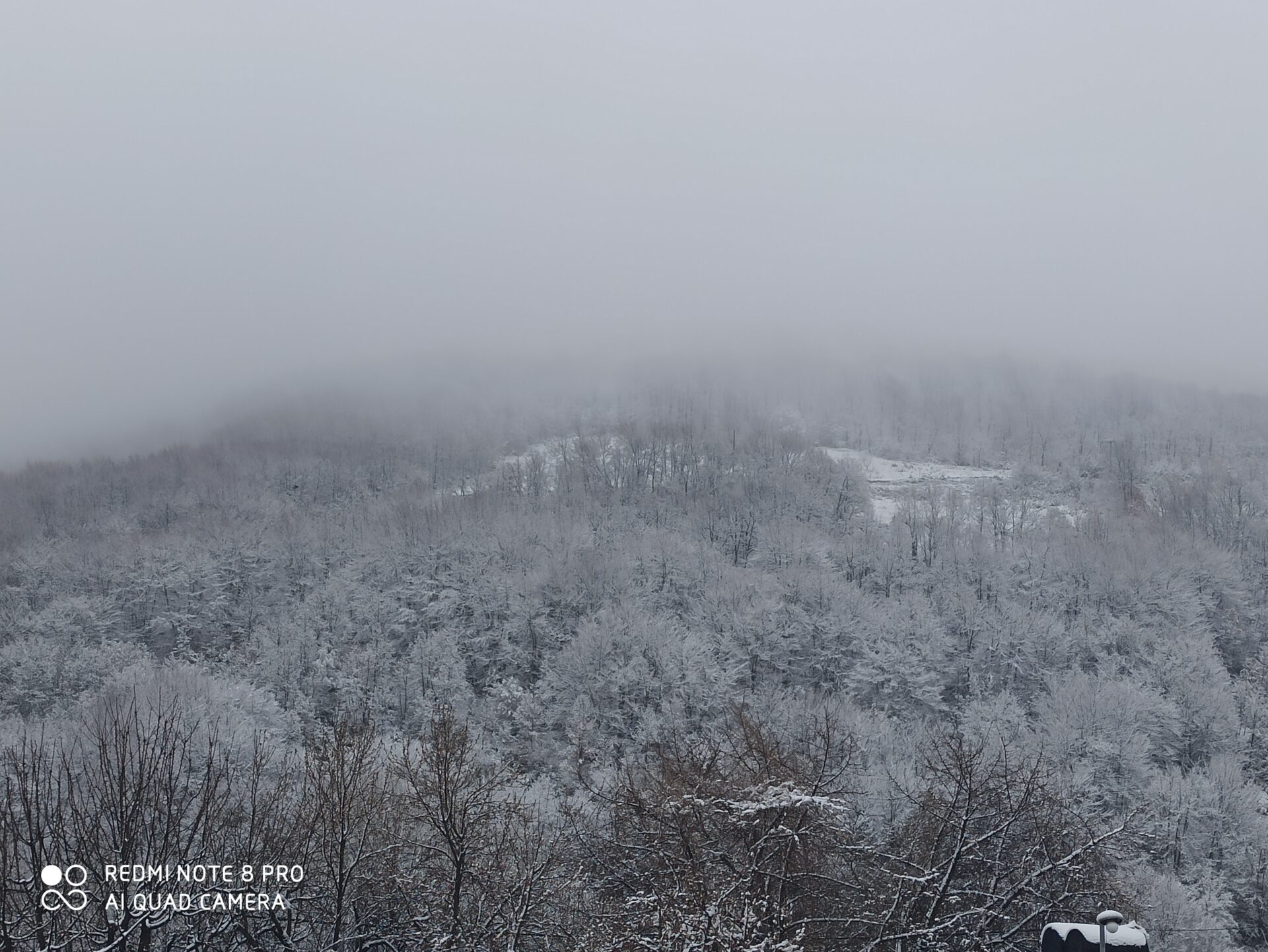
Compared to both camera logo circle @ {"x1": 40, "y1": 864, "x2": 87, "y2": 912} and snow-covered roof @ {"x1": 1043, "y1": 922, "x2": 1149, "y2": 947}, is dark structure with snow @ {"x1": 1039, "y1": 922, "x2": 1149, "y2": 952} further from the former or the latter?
camera logo circle @ {"x1": 40, "y1": 864, "x2": 87, "y2": 912}

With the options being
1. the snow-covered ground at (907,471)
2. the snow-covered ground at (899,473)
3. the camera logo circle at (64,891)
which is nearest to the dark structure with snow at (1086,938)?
the camera logo circle at (64,891)

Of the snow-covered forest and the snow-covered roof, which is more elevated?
the snow-covered roof

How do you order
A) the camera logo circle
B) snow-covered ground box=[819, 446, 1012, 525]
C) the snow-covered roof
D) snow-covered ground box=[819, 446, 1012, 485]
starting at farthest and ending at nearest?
snow-covered ground box=[819, 446, 1012, 485] < snow-covered ground box=[819, 446, 1012, 525] < the camera logo circle < the snow-covered roof

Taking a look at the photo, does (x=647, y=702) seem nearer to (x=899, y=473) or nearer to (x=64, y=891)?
(x=64, y=891)

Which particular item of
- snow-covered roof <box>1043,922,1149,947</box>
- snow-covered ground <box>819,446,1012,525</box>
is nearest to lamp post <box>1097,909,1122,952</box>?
snow-covered roof <box>1043,922,1149,947</box>

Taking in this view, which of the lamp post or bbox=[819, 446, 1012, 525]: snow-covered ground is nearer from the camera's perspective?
the lamp post

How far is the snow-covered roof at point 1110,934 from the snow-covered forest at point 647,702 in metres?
3.38

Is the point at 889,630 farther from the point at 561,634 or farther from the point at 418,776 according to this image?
the point at 418,776

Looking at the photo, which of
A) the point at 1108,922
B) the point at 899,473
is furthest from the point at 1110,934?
the point at 899,473

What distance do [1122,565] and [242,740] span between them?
228ft

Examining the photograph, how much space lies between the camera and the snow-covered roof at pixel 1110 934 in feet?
15.9

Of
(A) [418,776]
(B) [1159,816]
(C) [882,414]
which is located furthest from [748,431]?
(A) [418,776]

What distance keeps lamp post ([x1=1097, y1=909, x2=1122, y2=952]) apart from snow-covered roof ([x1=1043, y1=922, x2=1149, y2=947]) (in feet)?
0.05

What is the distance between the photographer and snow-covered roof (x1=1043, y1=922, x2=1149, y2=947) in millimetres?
4848
